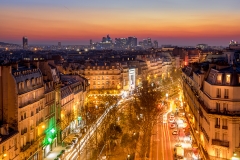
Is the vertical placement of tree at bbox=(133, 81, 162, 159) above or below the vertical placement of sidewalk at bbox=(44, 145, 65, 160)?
above

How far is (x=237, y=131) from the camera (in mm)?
38469

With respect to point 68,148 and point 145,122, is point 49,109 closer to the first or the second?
point 68,148

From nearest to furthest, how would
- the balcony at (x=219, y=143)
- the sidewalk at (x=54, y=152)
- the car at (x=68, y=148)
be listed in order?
1. the balcony at (x=219, y=143)
2. the sidewalk at (x=54, y=152)
3. the car at (x=68, y=148)

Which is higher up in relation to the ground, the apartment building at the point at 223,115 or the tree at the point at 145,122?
the apartment building at the point at 223,115

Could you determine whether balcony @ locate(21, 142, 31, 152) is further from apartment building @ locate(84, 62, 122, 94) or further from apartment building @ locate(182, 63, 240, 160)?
apartment building @ locate(84, 62, 122, 94)

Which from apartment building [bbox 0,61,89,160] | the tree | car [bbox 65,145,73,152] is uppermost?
apartment building [bbox 0,61,89,160]

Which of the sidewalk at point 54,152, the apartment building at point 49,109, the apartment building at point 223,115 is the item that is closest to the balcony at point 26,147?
the apartment building at point 49,109

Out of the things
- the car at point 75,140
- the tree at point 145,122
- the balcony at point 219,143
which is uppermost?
the balcony at point 219,143

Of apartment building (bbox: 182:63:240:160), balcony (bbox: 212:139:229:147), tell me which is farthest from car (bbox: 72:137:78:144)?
balcony (bbox: 212:139:229:147)

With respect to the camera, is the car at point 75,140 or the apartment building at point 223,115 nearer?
the apartment building at point 223,115

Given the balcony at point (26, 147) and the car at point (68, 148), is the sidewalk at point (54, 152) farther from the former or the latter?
the balcony at point (26, 147)

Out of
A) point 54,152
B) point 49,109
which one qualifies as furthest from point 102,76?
point 54,152

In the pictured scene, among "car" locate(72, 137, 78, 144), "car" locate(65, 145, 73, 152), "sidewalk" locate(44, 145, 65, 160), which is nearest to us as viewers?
"sidewalk" locate(44, 145, 65, 160)

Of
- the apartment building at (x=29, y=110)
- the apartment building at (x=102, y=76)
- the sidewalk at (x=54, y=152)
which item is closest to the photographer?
the apartment building at (x=29, y=110)
